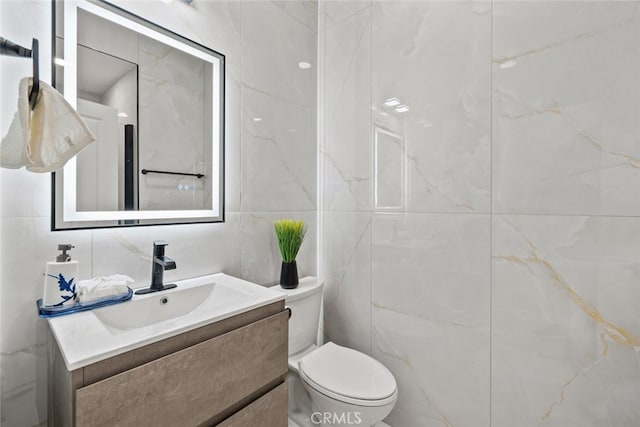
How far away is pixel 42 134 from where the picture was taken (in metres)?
0.69

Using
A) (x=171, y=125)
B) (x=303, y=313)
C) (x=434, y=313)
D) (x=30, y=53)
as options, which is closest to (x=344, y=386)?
(x=303, y=313)

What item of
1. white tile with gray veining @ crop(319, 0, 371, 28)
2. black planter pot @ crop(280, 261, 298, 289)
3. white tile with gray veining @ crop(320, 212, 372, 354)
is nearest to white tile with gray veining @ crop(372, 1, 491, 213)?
white tile with gray veining @ crop(319, 0, 371, 28)

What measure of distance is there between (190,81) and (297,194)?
77 centimetres

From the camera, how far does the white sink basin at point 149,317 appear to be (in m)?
0.66

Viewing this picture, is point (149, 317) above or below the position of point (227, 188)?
below

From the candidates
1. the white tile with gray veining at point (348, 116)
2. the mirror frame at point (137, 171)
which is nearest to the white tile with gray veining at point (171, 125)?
the mirror frame at point (137, 171)

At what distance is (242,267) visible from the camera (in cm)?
145

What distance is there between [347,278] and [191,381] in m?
1.07

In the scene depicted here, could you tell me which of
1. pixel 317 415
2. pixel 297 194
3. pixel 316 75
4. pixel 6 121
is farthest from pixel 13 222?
pixel 316 75

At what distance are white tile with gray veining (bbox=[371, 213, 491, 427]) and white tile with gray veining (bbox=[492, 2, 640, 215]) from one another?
0.26 m

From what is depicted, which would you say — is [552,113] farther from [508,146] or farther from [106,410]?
[106,410]

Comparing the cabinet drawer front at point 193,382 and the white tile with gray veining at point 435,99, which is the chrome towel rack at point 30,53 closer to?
the cabinet drawer front at point 193,382

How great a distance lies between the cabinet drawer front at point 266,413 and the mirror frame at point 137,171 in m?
0.73

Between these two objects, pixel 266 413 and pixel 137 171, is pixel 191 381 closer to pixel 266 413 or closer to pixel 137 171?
pixel 266 413
